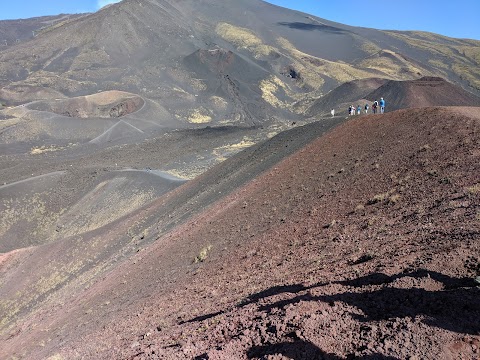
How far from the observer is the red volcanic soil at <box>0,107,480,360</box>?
4.92m

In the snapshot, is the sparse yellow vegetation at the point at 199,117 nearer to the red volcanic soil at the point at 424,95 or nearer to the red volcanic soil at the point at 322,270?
the red volcanic soil at the point at 424,95

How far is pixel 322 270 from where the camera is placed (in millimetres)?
7488

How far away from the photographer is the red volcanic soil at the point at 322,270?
4.92 m

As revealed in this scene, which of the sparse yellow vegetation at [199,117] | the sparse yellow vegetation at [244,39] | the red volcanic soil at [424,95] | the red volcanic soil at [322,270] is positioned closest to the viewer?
the red volcanic soil at [322,270]

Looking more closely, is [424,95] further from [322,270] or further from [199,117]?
[322,270]

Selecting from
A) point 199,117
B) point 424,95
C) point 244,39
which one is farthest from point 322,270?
point 244,39

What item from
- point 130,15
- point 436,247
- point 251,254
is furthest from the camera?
point 130,15

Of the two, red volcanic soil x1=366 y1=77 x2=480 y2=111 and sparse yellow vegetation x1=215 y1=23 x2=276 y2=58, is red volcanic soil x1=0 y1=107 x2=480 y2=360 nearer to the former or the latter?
red volcanic soil x1=366 y1=77 x2=480 y2=111

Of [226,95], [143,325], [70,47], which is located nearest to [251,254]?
[143,325]

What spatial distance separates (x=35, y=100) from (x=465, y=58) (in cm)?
11110

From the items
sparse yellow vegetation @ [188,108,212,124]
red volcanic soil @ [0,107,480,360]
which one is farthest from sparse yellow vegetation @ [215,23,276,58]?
red volcanic soil @ [0,107,480,360]

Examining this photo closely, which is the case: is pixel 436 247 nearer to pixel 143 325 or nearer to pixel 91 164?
pixel 143 325

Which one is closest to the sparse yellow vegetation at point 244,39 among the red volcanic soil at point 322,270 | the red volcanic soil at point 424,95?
the red volcanic soil at point 424,95

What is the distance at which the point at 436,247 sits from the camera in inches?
259
